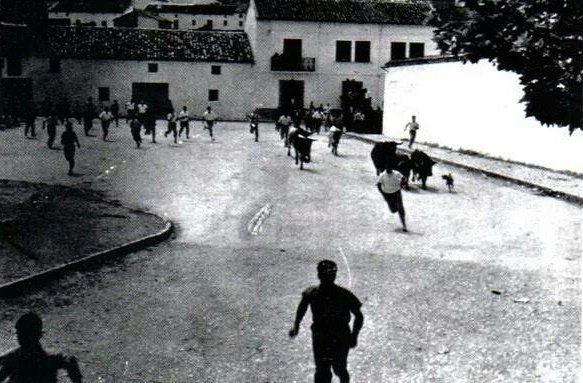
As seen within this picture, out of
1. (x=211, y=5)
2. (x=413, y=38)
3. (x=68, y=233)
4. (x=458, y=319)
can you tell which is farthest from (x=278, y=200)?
(x=211, y=5)

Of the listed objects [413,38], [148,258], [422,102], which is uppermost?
[413,38]

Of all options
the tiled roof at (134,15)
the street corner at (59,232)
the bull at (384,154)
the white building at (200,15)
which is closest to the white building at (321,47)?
the tiled roof at (134,15)

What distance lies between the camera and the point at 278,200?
646 inches

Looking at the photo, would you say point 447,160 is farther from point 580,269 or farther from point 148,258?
point 148,258

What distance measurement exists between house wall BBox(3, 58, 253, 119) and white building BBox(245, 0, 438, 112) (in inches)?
55.1

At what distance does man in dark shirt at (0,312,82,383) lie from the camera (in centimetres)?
529

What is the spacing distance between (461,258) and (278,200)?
5924mm

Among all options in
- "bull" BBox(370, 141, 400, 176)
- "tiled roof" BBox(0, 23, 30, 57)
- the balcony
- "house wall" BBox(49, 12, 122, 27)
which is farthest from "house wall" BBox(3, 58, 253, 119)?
"house wall" BBox(49, 12, 122, 27)

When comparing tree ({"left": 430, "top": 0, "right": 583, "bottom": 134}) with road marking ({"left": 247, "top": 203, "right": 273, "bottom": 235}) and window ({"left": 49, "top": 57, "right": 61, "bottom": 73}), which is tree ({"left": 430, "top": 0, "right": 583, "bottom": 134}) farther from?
window ({"left": 49, "top": 57, "right": 61, "bottom": 73})

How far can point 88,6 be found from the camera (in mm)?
76750

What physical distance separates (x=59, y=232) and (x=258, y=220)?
12.7 ft

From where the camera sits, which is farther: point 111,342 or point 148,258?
point 148,258

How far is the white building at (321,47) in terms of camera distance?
Answer: 47.4 m

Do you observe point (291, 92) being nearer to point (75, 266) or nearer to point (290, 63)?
point (290, 63)
